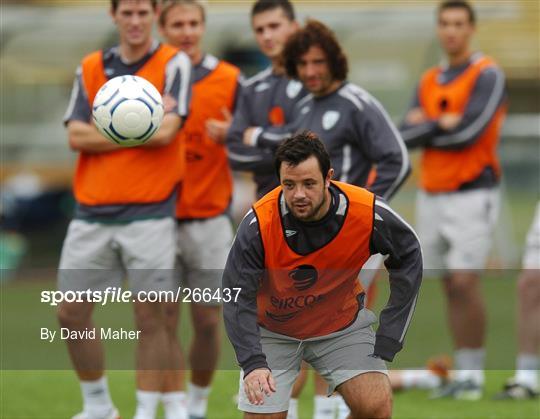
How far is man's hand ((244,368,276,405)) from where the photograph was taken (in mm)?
5148

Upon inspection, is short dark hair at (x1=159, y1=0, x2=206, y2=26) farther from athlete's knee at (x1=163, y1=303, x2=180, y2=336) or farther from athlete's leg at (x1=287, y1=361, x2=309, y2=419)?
athlete's leg at (x1=287, y1=361, x2=309, y2=419)

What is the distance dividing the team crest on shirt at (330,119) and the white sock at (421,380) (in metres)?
2.54

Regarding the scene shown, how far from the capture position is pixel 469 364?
28.1 feet

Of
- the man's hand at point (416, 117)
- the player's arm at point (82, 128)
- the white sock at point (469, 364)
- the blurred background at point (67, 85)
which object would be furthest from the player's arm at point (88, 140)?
the blurred background at point (67, 85)

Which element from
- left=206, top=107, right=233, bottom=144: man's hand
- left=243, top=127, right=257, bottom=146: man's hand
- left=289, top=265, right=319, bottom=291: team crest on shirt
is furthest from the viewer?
left=206, top=107, right=233, bottom=144: man's hand

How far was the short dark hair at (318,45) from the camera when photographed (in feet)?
22.3

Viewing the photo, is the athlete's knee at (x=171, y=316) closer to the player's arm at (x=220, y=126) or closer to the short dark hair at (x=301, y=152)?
the player's arm at (x=220, y=126)

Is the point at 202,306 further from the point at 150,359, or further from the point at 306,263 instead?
the point at 306,263

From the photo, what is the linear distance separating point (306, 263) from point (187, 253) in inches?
84.9

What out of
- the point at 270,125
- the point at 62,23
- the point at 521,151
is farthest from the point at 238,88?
the point at 521,151

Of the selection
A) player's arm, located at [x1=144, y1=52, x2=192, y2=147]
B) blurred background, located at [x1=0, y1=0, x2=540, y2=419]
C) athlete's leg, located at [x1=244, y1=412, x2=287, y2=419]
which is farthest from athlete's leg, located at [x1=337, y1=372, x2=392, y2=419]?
blurred background, located at [x1=0, y1=0, x2=540, y2=419]

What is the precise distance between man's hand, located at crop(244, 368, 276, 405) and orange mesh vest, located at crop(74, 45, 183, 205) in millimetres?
1757

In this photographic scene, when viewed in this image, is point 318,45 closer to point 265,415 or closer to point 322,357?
point 322,357

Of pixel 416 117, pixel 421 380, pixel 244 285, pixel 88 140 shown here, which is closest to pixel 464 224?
pixel 416 117
